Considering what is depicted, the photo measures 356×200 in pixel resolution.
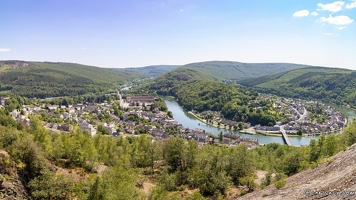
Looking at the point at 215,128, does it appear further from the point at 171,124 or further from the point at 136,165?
the point at 136,165

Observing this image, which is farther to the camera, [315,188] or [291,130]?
[291,130]

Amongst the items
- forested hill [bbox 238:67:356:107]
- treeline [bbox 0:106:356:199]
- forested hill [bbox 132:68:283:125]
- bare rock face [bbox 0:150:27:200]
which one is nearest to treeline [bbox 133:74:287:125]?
forested hill [bbox 132:68:283:125]

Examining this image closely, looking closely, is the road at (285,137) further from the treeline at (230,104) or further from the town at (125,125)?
the town at (125,125)

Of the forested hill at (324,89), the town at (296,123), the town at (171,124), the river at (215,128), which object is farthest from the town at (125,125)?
the forested hill at (324,89)

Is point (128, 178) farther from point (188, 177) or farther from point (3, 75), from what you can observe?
point (3, 75)

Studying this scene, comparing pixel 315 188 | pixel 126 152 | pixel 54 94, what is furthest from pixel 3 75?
pixel 315 188

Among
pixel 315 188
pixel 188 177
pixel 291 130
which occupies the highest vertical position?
pixel 315 188
